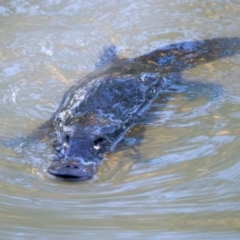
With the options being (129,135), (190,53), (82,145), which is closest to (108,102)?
(129,135)

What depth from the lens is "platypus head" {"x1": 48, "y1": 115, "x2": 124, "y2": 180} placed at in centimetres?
356

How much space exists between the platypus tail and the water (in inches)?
6.8

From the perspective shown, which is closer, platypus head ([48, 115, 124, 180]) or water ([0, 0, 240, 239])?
water ([0, 0, 240, 239])

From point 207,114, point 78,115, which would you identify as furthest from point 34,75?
point 207,114

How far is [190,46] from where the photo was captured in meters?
5.88

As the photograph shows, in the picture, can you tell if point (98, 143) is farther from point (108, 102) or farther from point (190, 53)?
point (190, 53)

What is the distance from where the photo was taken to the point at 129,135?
4.27m

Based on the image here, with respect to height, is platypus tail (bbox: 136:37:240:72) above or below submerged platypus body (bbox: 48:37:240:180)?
below

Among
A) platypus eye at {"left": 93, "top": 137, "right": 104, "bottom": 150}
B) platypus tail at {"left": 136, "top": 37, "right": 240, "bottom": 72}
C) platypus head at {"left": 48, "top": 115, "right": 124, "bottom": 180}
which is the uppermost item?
platypus head at {"left": 48, "top": 115, "right": 124, "bottom": 180}

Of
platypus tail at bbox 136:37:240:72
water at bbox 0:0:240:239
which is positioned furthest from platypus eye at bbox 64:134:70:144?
platypus tail at bbox 136:37:240:72

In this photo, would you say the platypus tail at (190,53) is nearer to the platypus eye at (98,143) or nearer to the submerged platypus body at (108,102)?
the submerged platypus body at (108,102)

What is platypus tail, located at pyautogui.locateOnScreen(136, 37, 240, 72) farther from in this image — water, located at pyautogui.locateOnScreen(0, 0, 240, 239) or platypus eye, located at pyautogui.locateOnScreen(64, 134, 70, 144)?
platypus eye, located at pyautogui.locateOnScreen(64, 134, 70, 144)

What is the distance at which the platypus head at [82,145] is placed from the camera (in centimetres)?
356

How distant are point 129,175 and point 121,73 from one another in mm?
1493
